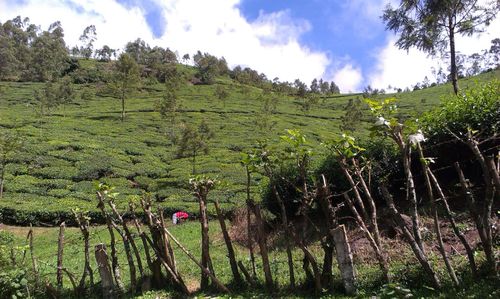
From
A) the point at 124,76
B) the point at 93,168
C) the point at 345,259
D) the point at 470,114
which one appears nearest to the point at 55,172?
the point at 93,168

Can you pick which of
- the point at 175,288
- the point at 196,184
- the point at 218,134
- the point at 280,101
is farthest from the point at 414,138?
the point at 280,101

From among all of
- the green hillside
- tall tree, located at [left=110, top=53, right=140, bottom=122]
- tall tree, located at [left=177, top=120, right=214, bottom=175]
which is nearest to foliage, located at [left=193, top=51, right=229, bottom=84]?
the green hillside

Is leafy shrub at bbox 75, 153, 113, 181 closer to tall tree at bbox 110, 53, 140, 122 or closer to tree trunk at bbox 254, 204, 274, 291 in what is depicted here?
tall tree at bbox 110, 53, 140, 122

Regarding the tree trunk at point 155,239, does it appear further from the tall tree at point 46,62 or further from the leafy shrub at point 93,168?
the tall tree at point 46,62

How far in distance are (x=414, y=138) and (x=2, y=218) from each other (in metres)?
20.7

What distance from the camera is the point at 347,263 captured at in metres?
5.73

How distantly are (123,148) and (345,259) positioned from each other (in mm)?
33224

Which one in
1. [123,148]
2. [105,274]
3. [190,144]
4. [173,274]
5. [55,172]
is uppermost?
[123,148]

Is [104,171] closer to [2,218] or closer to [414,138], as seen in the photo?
[2,218]

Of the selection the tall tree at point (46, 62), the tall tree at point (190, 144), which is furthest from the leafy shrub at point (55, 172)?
the tall tree at point (46, 62)

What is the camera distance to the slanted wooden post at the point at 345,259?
18.7 ft

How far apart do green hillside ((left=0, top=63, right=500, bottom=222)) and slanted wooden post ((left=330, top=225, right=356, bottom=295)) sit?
2147 millimetres

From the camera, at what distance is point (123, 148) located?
120 ft

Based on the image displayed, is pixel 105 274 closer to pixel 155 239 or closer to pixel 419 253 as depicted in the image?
pixel 155 239
